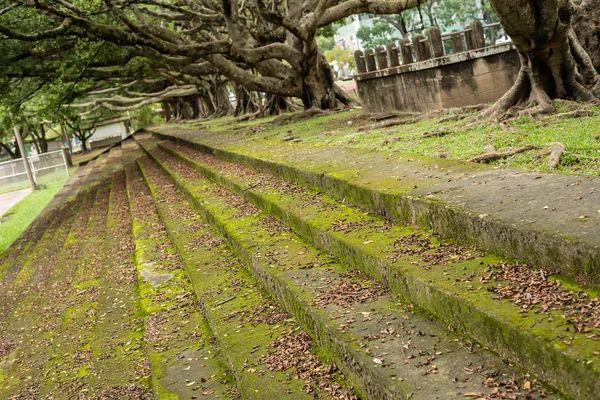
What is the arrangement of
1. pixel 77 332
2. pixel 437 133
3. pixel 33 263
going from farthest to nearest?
pixel 33 263, pixel 437 133, pixel 77 332

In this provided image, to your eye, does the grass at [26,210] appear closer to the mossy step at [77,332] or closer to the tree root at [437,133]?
the mossy step at [77,332]

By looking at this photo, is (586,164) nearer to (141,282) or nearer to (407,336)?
(407,336)

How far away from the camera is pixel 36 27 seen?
53.2 ft

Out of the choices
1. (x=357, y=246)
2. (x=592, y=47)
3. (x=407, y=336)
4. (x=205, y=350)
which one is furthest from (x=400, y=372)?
(x=592, y=47)

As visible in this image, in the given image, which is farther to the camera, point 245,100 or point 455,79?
point 245,100

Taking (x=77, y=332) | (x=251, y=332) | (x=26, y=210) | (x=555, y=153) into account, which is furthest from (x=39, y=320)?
(x=26, y=210)

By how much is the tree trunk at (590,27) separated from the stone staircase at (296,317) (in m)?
5.12

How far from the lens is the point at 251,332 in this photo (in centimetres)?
469

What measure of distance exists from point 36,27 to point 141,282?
1114cm

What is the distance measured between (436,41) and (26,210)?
1824 cm

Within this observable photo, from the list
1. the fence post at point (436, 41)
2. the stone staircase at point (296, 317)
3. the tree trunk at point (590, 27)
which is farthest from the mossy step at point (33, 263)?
the tree trunk at point (590, 27)

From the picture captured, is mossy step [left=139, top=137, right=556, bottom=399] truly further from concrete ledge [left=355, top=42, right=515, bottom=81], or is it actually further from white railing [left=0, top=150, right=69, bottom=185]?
white railing [left=0, top=150, right=69, bottom=185]

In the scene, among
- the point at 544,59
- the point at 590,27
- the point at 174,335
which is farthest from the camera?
the point at 590,27

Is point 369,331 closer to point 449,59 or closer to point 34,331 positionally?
point 34,331
